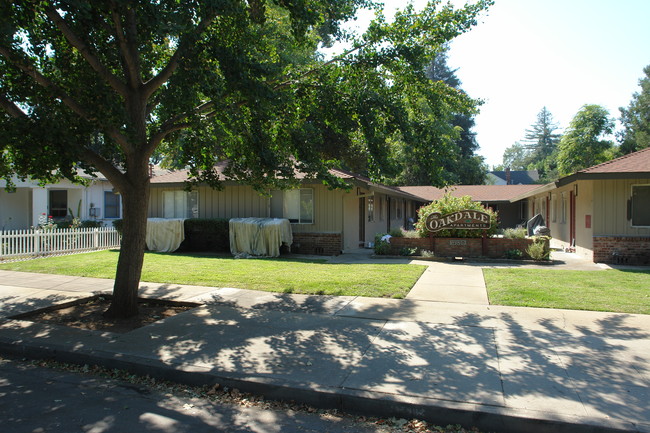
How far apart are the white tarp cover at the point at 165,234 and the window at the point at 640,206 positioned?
14951mm

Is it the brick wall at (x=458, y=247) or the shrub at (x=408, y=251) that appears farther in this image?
the shrub at (x=408, y=251)

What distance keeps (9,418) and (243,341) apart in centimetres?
265

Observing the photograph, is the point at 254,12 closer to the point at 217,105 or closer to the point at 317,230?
the point at 217,105

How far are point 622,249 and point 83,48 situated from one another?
14468 mm

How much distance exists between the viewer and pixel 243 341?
6.12m

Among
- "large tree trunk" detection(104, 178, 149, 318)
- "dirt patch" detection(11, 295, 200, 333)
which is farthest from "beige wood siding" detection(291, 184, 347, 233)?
"large tree trunk" detection(104, 178, 149, 318)

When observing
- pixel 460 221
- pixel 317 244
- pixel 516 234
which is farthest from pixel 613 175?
pixel 317 244

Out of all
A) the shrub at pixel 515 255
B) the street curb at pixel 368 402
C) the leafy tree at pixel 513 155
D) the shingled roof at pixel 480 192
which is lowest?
the street curb at pixel 368 402

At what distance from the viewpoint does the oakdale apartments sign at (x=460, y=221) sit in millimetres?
14602

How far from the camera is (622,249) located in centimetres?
1362

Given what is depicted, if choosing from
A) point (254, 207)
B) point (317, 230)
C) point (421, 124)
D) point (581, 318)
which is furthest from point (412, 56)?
point (254, 207)

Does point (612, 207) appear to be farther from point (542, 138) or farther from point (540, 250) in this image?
point (542, 138)

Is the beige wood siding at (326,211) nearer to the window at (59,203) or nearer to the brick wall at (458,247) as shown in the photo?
the brick wall at (458,247)

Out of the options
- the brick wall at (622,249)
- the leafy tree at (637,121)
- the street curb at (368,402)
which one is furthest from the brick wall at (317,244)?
the leafy tree at (637,121)
